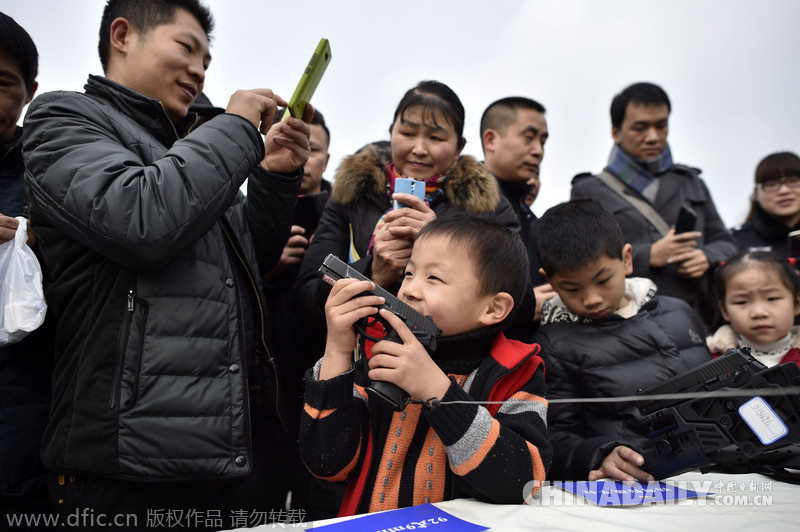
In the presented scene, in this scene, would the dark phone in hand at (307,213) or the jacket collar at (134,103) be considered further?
the dark phone in hand at (307,213)

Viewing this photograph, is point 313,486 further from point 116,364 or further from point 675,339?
point 675,339

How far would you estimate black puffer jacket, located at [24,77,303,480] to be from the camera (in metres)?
1.54

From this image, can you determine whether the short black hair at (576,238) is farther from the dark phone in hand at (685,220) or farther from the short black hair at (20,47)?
the short black hair at (20,47)

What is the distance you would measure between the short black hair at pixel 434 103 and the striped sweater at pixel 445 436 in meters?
1.21

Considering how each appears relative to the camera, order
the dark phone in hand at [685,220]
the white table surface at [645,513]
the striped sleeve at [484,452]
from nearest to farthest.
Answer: the white table surface at [645,513], the striped sleeve at [484,452], the dark phone in hand at [685,220]

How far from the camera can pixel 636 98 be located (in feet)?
12.0

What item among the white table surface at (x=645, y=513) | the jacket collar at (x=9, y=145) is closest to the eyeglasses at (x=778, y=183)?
the white table surface at (x=645, y=513)

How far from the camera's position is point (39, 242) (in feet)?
5.88

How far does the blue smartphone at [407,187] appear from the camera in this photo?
6.76 ft

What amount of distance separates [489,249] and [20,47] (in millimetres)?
2010

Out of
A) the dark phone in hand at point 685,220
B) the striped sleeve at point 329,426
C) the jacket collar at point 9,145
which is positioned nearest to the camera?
the striped sleeve at point 329,426

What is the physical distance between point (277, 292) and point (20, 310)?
115 centimetres

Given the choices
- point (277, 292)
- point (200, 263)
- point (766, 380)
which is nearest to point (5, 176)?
point (200, 263)

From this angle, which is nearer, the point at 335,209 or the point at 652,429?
the point at 652,429
